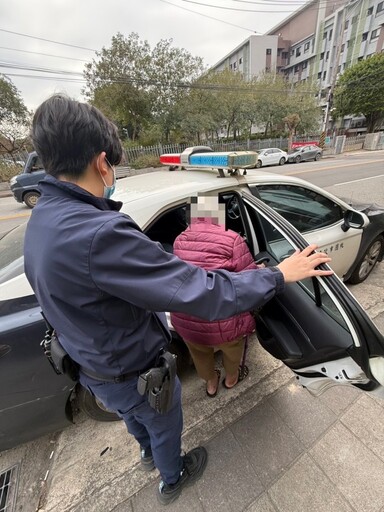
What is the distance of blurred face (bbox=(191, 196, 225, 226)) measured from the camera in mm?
1518

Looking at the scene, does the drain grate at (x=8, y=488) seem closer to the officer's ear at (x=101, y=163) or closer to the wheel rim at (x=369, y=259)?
the officer's ear at (x=101, y=163)

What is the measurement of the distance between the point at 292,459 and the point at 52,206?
1890mm

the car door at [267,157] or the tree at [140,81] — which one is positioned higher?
the tree at [140,81]

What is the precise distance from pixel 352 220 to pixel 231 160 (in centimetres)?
136

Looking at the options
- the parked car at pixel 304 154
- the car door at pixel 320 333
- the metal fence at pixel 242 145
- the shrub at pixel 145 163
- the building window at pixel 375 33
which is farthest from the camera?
the building window at pixel 375 33

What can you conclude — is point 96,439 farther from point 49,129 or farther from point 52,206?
point 49,129

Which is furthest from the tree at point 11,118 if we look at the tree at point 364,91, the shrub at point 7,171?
the tree at point 364,91

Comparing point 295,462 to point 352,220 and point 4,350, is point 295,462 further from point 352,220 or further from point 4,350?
point 352,220

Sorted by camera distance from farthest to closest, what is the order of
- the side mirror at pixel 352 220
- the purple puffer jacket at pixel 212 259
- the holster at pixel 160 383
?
the side mirror at pixel 352 220 < the purple puffer jacket at pixel 212 259 < the holster at pixel 160 383

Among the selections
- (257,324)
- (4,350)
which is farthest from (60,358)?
(257,324)

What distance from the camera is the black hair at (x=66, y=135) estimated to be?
777 millimetres

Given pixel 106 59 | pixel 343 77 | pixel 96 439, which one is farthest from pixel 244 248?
pixel 343 77

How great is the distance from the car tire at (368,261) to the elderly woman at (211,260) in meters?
2.07

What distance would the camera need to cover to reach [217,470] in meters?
1.51
